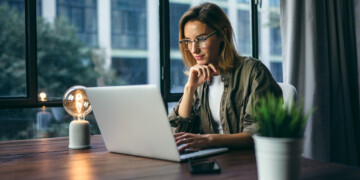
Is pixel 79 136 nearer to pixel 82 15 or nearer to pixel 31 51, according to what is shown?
pixel 31 51

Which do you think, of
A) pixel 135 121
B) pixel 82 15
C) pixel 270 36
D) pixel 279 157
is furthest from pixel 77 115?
pixel 270 36

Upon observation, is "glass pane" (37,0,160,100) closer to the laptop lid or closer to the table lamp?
the table lamp

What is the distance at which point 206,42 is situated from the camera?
1.52 meters

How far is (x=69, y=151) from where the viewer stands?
3.80 ft

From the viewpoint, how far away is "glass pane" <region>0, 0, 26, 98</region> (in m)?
2.05

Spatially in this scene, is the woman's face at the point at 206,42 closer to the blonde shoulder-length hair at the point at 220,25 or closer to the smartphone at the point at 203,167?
the blonde shoulder-length hair at the point at 220,25

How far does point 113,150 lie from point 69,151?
0.61 ft

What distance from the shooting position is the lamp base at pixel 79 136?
1.21 m

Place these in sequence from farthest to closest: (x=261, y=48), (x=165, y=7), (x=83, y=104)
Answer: (x=261, y=48)
(x=165, y=7)
(x=83, y=104)

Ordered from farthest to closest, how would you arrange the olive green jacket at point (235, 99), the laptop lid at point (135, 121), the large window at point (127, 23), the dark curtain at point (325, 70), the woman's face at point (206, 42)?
the large window at point (127, 23), the dark curtain at point (325, 70), the woman's face at point (206, 42), the olive green jacket at point (235, 99), the laptop lid at point (135, 121)

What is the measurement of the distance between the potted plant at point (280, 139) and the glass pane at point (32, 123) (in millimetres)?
1876

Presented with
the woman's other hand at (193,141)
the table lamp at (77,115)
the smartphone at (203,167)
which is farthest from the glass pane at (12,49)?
the smartphone at (203,167)

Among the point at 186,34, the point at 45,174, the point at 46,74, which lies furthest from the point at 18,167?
the point at 46,74

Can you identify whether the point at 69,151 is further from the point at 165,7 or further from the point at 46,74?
the point at 165,7
